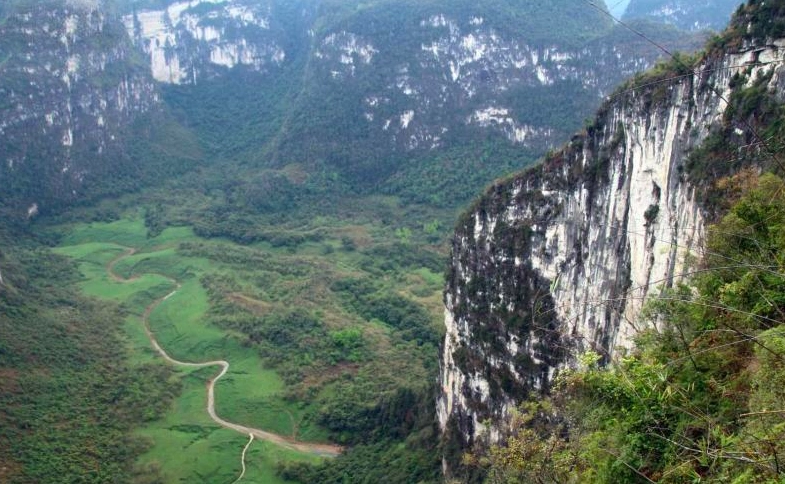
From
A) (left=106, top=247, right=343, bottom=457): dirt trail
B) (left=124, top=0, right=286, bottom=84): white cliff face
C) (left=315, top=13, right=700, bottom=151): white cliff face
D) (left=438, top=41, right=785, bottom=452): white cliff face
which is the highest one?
(left=124, top=0, right=286, bottom=84): white cliff face

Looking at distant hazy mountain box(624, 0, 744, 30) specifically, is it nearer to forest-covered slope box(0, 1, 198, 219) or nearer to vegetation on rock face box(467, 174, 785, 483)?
forest-covered slope box(0, 1, 198, 219)

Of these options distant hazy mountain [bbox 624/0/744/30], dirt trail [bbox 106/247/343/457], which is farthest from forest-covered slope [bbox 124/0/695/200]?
dirt trail [bbox 106/247/343/457]

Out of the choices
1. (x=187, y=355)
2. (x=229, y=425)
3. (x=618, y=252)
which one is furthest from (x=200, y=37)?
(x=618, y=252)

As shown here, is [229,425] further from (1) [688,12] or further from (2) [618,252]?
(1) [688,12]

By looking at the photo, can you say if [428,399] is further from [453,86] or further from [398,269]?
[453,86]

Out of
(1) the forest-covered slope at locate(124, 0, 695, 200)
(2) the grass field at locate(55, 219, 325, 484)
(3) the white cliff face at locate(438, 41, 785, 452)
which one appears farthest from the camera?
(1) the forest-covered slope at locate(124, 0, 695, 200)

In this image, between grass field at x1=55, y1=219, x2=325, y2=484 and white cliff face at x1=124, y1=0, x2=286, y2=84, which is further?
white cliff face at x1=124, y1=0, x2=286, y2=84

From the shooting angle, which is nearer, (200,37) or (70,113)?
(70,113)

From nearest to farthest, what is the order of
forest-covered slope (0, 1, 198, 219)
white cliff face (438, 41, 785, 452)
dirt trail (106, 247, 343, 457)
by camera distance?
white cliff face (438, 41, 785, 452)
dirt trail (106, 247, 343, 457)
forest-covered slope (0, 1, 198, 219)
